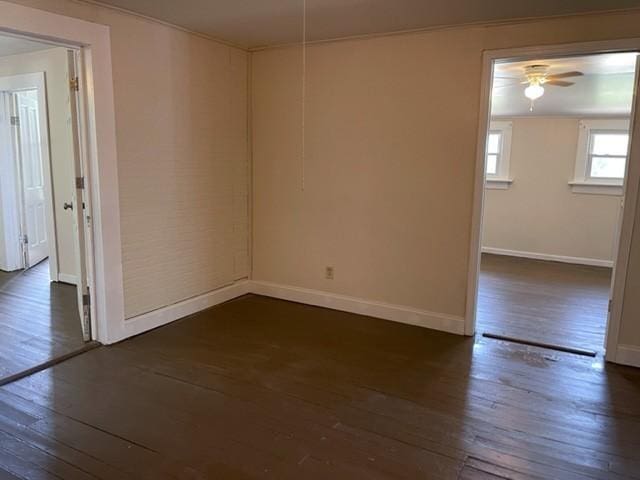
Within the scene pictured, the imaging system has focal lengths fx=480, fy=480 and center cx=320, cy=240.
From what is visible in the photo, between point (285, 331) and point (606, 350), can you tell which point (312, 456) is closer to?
point (285, 331)

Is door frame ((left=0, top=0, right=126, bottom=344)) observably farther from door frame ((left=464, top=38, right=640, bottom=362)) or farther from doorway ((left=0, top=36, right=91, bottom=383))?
door frame ((left=464, top=38, right=640, bottom=362))

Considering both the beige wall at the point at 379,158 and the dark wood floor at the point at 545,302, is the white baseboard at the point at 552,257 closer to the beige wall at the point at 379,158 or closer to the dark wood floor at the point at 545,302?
the dark wood floor at the point at 545,302

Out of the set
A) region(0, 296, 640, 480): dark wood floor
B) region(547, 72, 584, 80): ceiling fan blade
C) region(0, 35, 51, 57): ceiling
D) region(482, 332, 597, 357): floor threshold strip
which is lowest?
region(0, 296, 640, 480): dark wood floor

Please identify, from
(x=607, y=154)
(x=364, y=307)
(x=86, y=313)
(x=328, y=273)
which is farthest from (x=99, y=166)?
(x=607, y=154)

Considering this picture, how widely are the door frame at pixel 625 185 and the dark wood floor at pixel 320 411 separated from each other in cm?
37

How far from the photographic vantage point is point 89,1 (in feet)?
10.0

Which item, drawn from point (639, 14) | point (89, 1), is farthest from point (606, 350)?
point (89, 1)

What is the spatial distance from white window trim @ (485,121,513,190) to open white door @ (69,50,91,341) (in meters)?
5.98

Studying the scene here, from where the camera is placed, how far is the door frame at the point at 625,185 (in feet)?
10.3

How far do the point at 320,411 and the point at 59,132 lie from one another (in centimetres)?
397

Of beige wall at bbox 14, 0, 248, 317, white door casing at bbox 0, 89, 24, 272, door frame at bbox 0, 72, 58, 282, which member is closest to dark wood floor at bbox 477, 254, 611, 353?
beige wall at bbox 14, 0, 248, 317

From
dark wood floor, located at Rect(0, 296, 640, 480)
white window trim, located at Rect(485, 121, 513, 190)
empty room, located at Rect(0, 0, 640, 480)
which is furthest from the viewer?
white window trim, located at Rect(485, 121, 513, 190)

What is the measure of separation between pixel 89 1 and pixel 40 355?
2.34 m

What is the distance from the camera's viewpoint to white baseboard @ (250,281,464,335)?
3.91 meters
